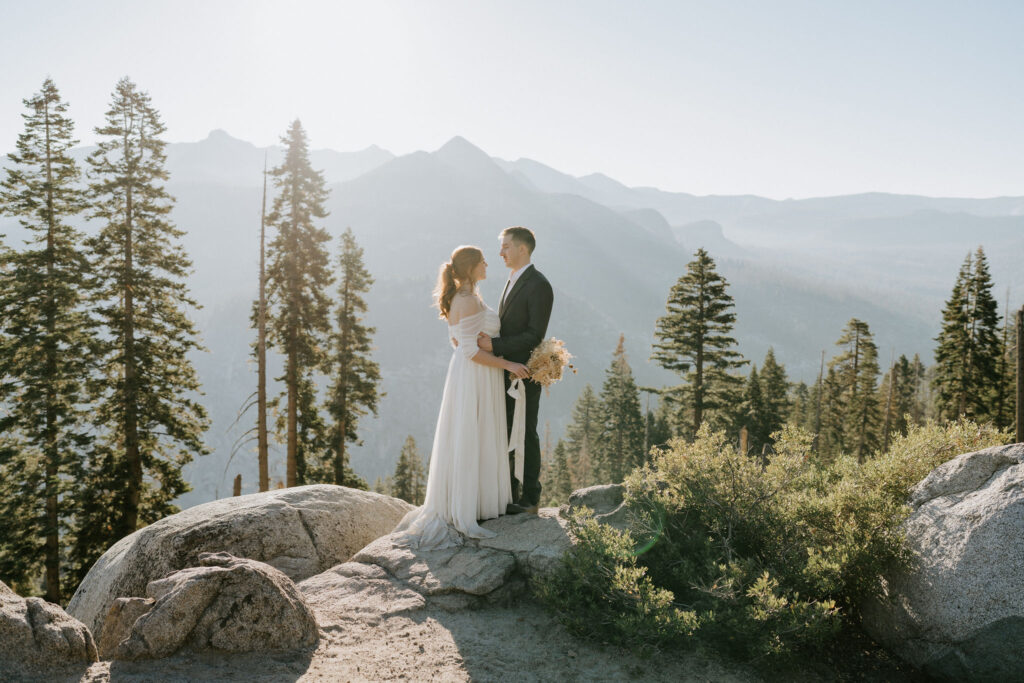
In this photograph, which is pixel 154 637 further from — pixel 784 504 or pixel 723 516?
pixel 784 504

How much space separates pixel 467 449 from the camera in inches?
281

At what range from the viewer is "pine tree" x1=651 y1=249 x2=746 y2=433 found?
95.4 ft

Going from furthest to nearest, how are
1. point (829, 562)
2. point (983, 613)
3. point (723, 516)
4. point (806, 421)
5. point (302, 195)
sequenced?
point (806, 421)
point (302, 195)
point (723, 516)
point (829, 562)
point (983, 613)

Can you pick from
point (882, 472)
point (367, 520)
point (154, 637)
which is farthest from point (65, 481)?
point (882, 472)

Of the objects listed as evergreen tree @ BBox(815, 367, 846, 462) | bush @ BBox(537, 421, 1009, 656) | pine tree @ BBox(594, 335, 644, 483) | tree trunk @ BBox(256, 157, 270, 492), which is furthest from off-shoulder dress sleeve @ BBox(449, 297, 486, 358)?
evergreen tree @ BBox(815, 367, 846, 462)

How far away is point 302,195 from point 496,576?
19.6 meters

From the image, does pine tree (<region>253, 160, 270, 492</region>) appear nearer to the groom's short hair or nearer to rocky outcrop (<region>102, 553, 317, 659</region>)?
the groom's short hair

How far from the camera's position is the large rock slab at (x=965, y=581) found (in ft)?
15.7

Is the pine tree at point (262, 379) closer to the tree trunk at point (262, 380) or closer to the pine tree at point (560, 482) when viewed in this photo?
the tree trunk at point (262, 380)

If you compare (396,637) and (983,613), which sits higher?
(983,613)

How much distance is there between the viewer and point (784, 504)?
625 centimetres

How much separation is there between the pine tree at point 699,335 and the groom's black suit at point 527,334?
75.5 ft

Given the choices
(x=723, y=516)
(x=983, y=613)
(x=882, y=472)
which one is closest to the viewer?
(x=983, y=613)

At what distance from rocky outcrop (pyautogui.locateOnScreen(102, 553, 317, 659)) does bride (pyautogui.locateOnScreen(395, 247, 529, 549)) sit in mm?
2136
